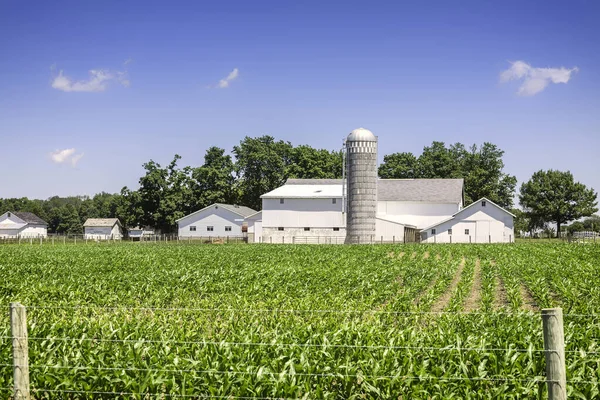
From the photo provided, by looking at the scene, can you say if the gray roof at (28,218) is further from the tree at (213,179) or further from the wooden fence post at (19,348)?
the wooden fence post at (19,348)

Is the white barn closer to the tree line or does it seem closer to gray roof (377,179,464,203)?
gray roof (377,179,464,203)

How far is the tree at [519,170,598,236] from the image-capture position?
9275 centimetres

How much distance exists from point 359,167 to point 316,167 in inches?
1585

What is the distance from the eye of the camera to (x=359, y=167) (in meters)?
60.5

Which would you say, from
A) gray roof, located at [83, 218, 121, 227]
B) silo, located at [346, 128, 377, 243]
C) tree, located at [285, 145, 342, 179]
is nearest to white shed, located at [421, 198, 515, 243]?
silo, located at [346, 128, 377, 243]

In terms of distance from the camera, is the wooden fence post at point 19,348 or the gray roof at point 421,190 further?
the gray roof at point 421,190

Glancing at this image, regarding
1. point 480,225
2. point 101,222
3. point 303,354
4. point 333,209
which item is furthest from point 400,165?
point 303,354

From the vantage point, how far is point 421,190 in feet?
244

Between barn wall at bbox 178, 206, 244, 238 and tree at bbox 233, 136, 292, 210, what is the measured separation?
18.7m

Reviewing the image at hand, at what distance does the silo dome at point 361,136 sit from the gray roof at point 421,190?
14342 millimetres

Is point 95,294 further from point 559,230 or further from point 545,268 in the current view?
point 559,230

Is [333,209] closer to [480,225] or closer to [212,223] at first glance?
[480,225]

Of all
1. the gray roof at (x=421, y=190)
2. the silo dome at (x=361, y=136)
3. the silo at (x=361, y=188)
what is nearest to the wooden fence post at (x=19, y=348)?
the silo at (x=361, y=188)

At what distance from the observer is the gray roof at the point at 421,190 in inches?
2869
